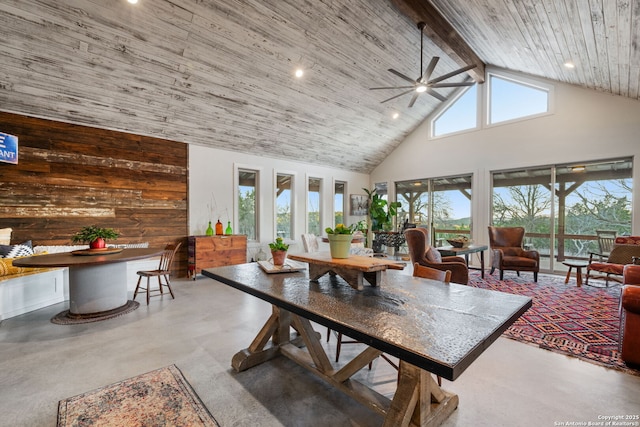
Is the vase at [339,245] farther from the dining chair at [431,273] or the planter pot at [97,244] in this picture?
the planter pot at [97,244]

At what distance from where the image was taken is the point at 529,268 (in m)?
5.05

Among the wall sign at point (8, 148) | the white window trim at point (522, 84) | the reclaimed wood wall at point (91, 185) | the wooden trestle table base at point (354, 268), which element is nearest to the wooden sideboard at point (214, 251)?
the reclaimed wood wall at point (91, 185)

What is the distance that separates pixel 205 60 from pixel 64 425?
13.9ft

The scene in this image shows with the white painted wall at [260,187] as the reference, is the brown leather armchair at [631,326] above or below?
below

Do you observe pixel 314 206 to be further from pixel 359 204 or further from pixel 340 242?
pixel 340 242

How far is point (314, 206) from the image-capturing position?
26.1 ft

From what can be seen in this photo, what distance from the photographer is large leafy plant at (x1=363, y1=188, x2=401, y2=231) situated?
823cm

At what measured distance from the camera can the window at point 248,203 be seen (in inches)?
255

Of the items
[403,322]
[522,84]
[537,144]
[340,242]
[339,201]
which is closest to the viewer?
[403,322]

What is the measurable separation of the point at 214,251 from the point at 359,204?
15.3 ft

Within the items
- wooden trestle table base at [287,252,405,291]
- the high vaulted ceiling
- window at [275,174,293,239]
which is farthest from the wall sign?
wooden trestle table base at [287,252,405,291]

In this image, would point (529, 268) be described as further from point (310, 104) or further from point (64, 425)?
point (64, 425)

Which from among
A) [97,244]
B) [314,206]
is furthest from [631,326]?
[314,206]

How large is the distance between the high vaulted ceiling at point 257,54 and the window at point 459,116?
909 millimetres
